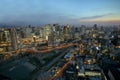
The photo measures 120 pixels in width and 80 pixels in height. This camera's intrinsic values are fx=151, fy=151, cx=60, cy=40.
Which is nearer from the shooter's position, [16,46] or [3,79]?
[3,79]

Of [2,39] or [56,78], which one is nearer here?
[56,78]

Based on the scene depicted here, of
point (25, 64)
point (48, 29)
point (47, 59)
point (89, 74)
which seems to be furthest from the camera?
point (48, 29)

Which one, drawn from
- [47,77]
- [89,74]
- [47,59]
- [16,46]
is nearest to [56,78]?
[47,77]

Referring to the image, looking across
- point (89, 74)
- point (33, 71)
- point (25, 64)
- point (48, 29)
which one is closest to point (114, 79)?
point (89, 74)

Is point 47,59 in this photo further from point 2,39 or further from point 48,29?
point 48,29

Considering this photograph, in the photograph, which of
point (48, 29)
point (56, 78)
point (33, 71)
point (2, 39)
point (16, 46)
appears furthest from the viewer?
point (48, 29)

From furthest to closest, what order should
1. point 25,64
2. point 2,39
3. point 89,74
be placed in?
point 2,39
point 25,64
point 89,74

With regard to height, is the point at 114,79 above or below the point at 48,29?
below

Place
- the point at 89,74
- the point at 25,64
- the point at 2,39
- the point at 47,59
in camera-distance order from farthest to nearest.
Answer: the point at 2,39
the point at 47,59
the point at 25,64
the point at 89,74

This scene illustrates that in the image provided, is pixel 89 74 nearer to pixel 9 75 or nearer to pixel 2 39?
pixel 9 75
